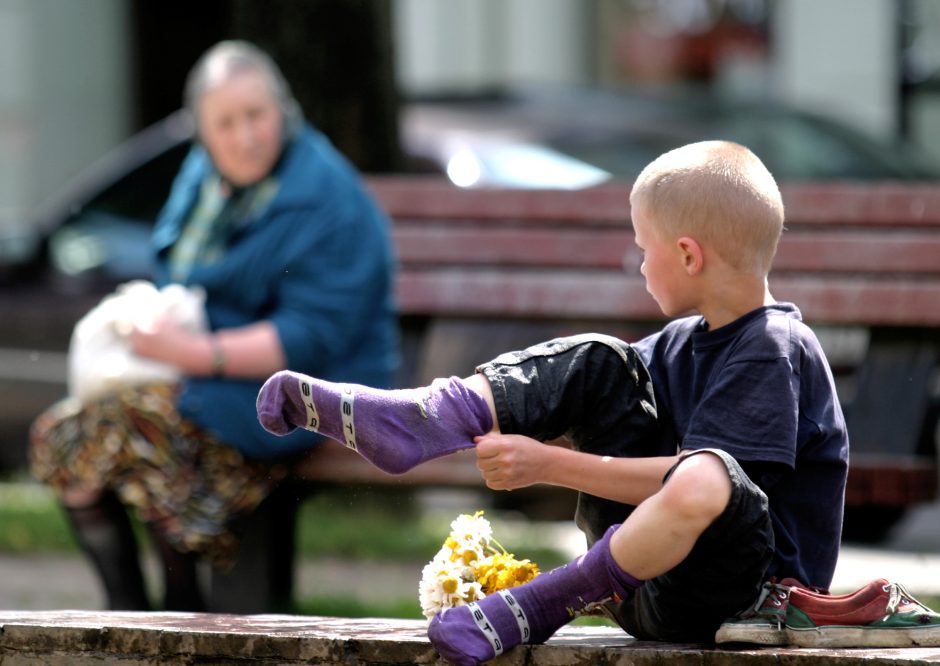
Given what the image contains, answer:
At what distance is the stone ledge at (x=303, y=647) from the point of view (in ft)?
8.43

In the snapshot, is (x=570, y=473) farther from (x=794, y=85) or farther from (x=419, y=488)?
(x=794, y=85)

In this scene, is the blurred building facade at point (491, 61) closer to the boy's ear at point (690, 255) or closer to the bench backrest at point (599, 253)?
the bench backrest at point (599, 253)

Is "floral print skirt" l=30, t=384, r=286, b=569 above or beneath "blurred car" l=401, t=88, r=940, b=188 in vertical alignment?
beneath

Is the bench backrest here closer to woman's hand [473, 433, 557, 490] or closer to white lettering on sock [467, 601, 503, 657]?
woman's hand [473, 433, 557, 490]

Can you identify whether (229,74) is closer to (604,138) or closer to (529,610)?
(529,610)

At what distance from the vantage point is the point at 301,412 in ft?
8.93

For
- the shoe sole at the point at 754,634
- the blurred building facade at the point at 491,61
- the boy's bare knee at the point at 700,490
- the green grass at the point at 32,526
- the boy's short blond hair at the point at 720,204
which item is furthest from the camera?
the blurred building facade at the point at 491,61

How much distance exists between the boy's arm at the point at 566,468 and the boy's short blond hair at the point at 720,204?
0.34m

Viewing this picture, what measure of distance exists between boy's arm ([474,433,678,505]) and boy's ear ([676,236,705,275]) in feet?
0.97

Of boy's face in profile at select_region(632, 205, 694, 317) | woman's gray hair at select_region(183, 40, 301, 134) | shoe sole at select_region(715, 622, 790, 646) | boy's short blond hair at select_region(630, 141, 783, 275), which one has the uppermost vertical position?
woman's gray hair at select_region(183, 40, 301, 134)

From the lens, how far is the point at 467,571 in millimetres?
2805

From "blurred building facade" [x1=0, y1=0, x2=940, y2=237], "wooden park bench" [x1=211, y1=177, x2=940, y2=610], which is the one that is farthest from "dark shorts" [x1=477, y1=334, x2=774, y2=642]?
"blurred building facade" [x1=0, y1=0, x2=940, y2=237]

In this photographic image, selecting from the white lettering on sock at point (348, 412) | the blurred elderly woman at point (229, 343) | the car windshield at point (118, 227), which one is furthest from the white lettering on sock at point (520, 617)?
the car windshield at point (118, 227)

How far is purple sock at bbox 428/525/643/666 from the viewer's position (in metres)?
2.61
